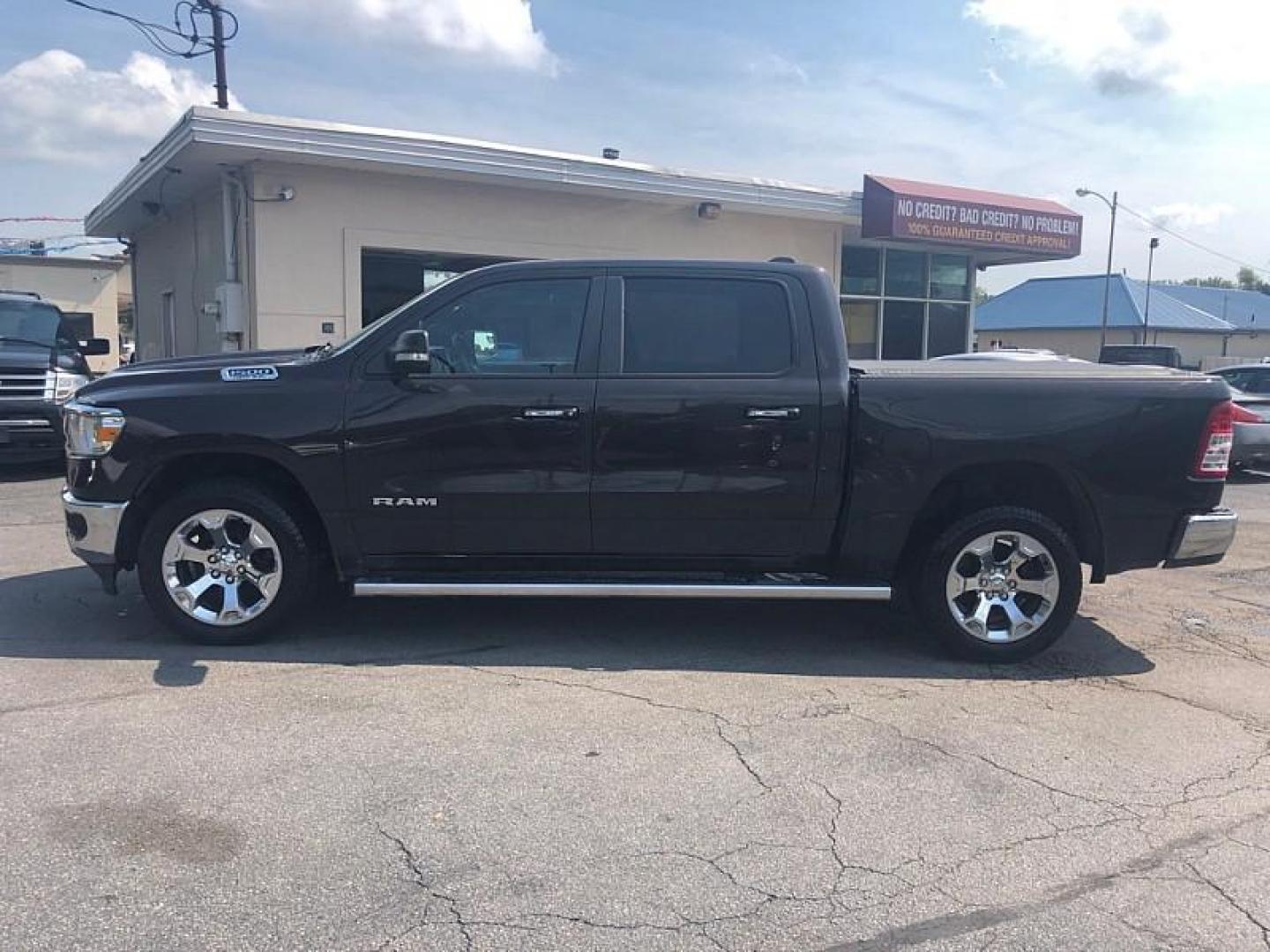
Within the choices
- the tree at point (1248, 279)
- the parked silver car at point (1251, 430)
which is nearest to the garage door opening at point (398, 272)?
the parked silver car at point (1251, 430)

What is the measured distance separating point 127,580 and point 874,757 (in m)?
5.16

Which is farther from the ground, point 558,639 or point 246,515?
point 246,515

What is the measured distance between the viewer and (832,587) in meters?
5.44

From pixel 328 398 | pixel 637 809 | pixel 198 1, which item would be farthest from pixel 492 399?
pixel 198 1

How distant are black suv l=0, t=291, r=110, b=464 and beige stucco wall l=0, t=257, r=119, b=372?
31.2 m

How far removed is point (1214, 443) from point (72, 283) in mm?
47913

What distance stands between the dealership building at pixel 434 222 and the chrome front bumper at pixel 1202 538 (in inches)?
436

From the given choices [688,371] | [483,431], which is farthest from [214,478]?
[688,371]

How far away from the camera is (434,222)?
14891 mm

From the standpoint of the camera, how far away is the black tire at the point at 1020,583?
5.41 meters

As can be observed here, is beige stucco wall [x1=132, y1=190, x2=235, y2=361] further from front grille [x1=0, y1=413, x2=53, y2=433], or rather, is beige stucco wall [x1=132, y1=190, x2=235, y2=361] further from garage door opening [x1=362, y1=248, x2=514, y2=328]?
front grille [x1=0, y1=413, x2=53, y2=433]

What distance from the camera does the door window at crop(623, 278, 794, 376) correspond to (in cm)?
546

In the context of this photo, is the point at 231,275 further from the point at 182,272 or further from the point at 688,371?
the point at 688,371

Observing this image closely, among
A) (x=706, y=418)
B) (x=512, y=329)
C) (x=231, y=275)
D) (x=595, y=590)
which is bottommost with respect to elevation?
(x=595, y=590)
